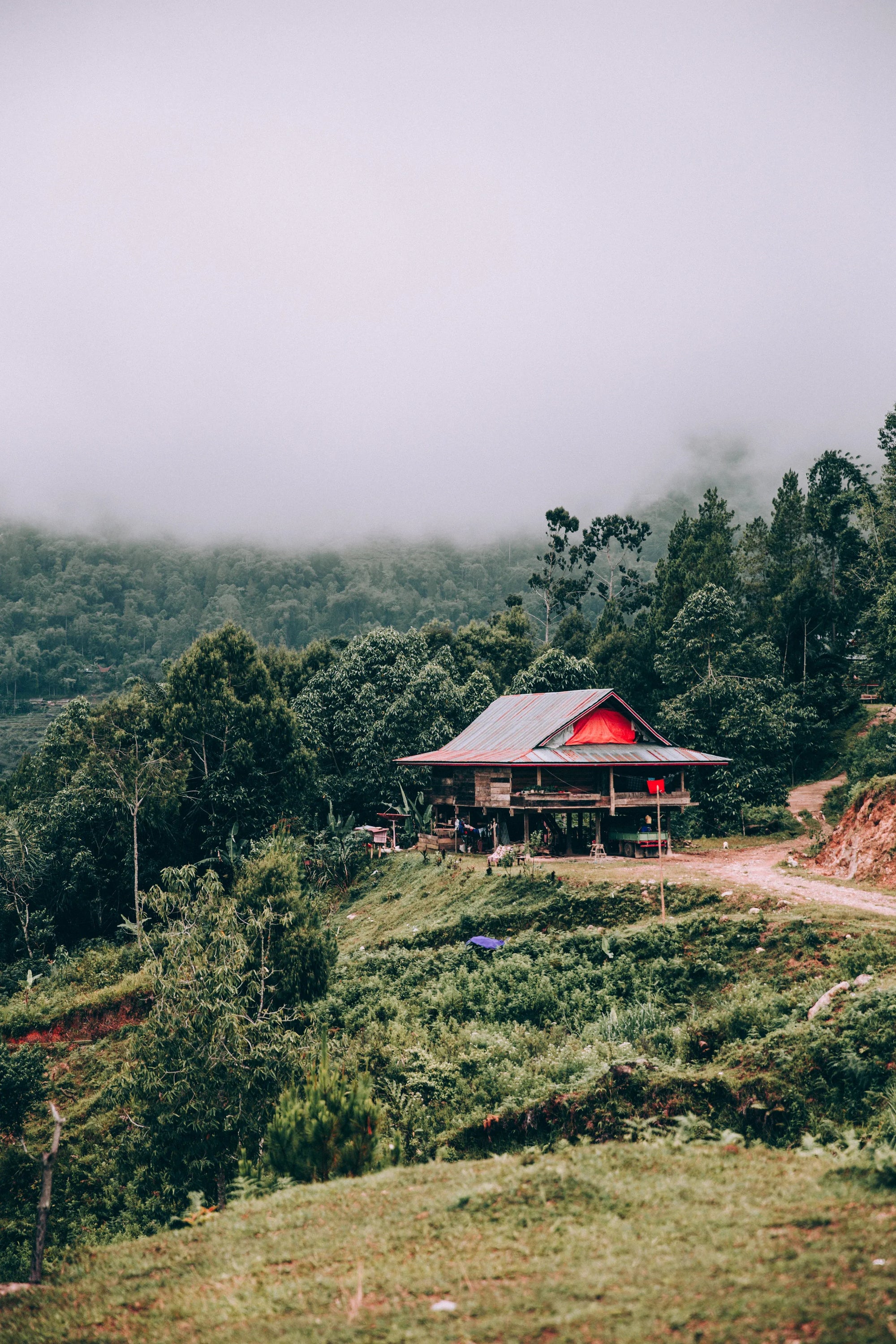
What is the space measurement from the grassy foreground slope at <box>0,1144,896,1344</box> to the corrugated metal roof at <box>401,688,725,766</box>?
69.9ft

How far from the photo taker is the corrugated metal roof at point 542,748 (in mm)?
31953

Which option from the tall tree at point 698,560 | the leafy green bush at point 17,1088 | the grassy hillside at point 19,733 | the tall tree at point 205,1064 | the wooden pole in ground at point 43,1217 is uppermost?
the tall tree at point 698,560

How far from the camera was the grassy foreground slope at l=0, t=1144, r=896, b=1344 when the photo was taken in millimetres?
6430

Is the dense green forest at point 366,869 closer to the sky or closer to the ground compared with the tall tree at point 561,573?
closer to the ground

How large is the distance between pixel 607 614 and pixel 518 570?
10774 cm

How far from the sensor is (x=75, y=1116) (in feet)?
72.2

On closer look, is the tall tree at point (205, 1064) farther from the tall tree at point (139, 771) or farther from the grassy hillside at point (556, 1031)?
the tall tree at point (139, 771)

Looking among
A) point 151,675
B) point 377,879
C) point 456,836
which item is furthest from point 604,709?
point 151,675

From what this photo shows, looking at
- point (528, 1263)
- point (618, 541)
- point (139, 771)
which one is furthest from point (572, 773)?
point (618, 541)

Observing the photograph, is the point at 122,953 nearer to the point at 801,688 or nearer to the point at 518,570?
the point at 801,688

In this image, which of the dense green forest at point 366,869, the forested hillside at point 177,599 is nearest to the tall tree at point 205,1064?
the dense green forest at point 366,869

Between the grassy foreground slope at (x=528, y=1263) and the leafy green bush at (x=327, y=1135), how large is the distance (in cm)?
134

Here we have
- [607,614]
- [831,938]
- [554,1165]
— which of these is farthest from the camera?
[607,614]

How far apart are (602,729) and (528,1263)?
27.3 m
